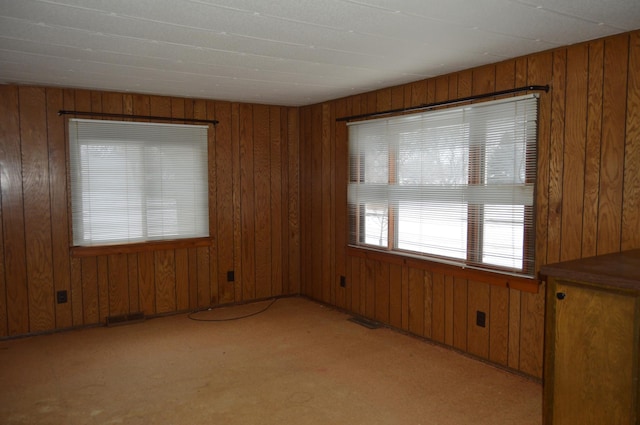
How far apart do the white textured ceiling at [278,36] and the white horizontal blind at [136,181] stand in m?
0.65

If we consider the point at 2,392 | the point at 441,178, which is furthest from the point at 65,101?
the point at 441,178

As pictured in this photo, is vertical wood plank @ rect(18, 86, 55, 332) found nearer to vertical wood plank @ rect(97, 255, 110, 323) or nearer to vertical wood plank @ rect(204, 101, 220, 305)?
vertical wood plank @ rect(97, 255, 110, 323)

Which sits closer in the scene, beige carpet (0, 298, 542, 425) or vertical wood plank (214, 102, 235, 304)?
beige carpet (0, 298, 542, 425)

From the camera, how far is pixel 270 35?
2.67 metres

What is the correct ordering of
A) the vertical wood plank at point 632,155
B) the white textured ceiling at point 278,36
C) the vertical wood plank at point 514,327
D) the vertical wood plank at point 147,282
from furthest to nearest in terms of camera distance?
the vertical wood plank at point 147,282 < the vertical wood plank at point 514,327 < the vertical wood plank at point 632,155 < the white textured ceiling at point 278,36

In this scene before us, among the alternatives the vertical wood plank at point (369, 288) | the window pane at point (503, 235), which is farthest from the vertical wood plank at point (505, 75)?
the vertical wood plank at point (369, 288)

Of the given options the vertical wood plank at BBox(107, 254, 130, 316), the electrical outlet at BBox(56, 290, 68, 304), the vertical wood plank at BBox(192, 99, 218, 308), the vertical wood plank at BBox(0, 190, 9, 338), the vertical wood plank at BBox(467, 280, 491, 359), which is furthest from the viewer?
the vertical wood plank at BBox(192, 99, 218, 308)

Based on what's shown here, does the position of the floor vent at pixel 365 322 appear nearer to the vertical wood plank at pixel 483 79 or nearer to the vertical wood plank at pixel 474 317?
the vertical wood plank at pixel 474 317

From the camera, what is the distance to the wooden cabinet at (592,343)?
178cm

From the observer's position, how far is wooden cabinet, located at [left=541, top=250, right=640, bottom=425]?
178 cm

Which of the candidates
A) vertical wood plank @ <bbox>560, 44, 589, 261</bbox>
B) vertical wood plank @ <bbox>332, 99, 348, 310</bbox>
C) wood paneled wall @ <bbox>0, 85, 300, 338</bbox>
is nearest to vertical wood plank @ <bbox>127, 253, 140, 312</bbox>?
wood paneled wall @ <bbox>0, 85, 300, 338</bbox>

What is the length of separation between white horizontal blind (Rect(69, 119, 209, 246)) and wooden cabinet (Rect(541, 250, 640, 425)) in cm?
370

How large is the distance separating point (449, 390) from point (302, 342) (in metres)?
1.36

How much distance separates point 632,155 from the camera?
8.66 feet
